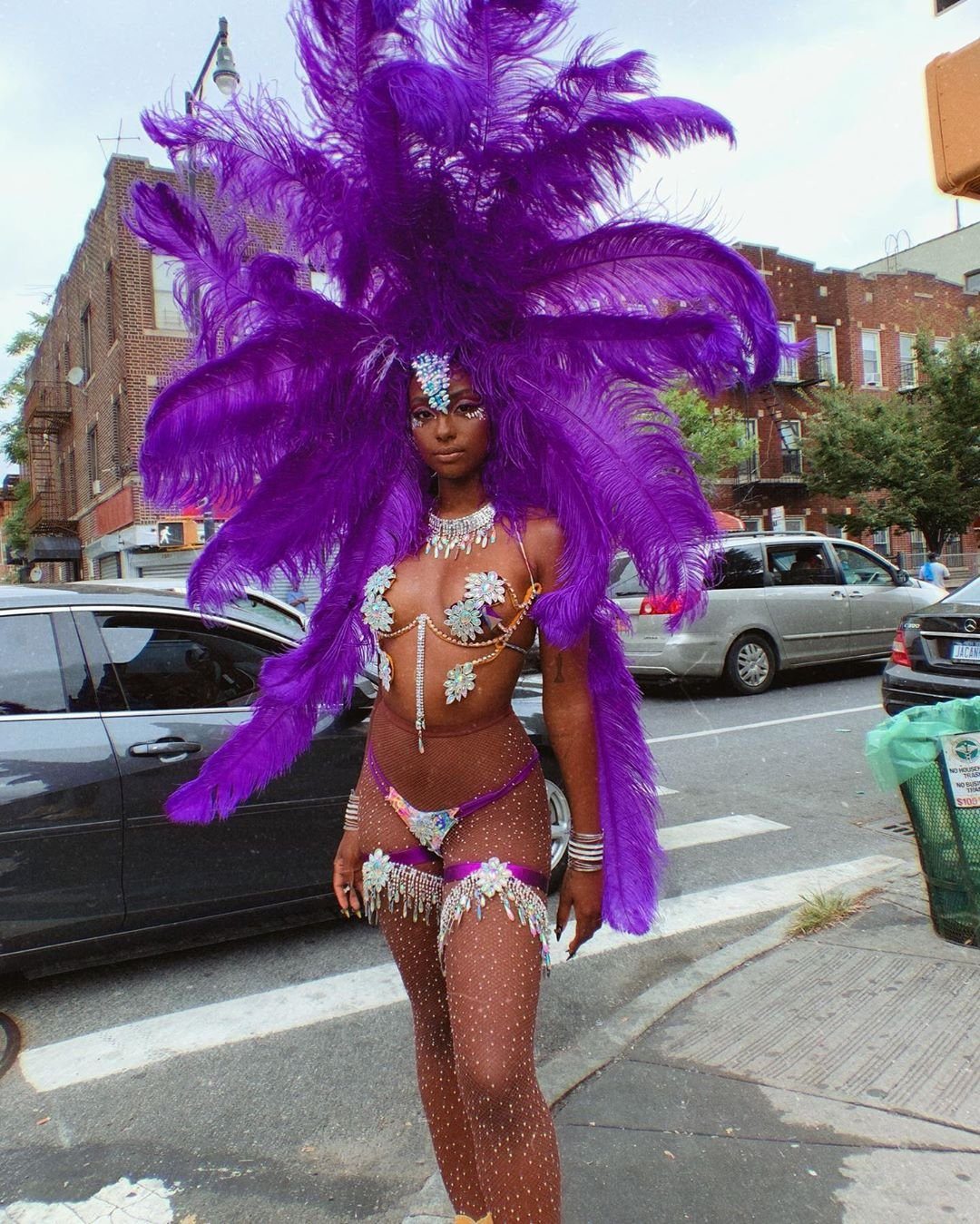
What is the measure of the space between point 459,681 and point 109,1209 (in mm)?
1831

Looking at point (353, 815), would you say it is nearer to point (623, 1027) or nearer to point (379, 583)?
point (379, 583)

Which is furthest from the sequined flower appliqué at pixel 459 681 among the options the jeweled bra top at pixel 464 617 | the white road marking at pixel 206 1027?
the white road marking at pixel 206 1027

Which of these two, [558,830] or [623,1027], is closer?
[623,1027]

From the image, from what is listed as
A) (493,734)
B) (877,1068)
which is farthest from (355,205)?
(877,1068)

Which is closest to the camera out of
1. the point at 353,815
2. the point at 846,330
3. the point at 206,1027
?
the point at 353,815

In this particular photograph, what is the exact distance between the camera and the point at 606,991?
3826mm

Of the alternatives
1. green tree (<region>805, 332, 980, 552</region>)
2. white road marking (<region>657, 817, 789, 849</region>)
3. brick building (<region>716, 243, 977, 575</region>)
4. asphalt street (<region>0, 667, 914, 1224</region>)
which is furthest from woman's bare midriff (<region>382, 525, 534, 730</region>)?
brick building (<region>716, 243, 977, 575</region>)

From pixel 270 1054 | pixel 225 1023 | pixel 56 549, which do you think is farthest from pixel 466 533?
pixel 56 549

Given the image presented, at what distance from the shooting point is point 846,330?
32625 millimetres

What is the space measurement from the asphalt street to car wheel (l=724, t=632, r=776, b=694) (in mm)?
Result: 5336

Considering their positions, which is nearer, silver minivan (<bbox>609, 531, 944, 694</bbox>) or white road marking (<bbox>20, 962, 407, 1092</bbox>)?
white road marking (<bbox>20, 962, 407, 1092</bbox>)

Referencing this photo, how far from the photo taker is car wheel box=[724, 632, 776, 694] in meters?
11.3

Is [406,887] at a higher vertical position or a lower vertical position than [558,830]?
higher

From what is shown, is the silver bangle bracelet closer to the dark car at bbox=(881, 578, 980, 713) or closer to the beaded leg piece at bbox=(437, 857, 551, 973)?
the beaded leg piece at bbox=(437, 857, 551, 973)
